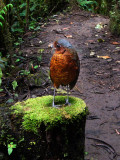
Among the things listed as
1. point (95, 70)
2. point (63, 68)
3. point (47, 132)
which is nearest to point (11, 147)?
point (47, 132)

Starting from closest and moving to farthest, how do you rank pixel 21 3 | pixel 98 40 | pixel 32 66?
1. pixel 32 66
2. pixel 98 40
3. pixel 21 3

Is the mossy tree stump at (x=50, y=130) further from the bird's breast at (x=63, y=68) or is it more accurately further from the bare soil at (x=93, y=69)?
the bare soil at (x=93, y=69)

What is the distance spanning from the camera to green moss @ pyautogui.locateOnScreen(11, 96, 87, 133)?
108 inches

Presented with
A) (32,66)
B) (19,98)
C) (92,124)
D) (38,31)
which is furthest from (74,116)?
(38,31)

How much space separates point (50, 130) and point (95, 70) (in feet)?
12.3

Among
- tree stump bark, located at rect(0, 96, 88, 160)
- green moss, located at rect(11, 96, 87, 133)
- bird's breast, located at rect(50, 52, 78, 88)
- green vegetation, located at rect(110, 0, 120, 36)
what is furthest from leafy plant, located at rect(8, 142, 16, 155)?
green vegetation, located at rect(110, 0, 120, 36)

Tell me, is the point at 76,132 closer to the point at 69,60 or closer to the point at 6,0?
the point at 69,60

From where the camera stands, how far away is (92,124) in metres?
4.27

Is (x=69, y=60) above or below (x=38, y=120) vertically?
above

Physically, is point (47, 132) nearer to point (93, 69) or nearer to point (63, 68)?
point (63, 68)

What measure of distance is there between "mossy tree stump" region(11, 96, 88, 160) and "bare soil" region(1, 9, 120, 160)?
2.78ft

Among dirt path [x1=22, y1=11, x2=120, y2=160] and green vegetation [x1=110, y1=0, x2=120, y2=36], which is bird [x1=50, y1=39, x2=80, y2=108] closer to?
dirt path [x1=22, y1=11, x2=120, y2=160]

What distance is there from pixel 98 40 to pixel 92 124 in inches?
163

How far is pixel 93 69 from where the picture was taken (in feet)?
20.5
